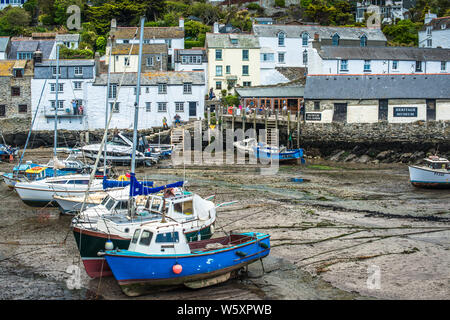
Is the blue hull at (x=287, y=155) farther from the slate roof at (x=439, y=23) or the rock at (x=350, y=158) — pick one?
the slate roof at (x=439, y=23)

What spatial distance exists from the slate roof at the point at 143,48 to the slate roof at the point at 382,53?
15.7m

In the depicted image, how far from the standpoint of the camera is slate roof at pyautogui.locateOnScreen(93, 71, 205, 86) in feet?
155

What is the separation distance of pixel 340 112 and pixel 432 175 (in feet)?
44.5

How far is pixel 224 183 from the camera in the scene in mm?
30391

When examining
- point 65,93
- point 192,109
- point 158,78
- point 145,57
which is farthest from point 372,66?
point 65,93

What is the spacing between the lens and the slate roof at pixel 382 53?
51594 mm

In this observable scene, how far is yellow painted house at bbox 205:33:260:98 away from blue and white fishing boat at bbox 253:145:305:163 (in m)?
15.6

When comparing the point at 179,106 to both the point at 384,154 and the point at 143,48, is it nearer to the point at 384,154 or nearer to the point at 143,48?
the point at 143,48

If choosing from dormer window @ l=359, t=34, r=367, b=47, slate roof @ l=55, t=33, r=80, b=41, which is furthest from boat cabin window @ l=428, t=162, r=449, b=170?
slate roof @ l=55, t=33, r=80, b=41

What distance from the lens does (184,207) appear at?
58.4 feet

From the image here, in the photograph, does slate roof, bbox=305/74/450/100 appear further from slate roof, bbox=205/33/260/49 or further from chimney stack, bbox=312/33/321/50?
slate roof, bbox=205/33/260/49
